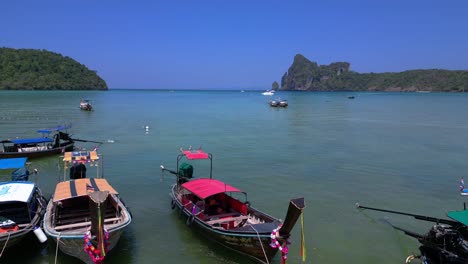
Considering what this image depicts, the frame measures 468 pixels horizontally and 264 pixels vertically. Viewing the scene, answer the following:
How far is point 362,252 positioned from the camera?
14.9 meters

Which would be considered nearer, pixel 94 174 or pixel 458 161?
pixel 94 174

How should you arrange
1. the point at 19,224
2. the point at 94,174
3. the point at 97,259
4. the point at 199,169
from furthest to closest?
1. the point at 199,169
2. the point at 94,174
3. the point at 19,224
4. the point at 97,259

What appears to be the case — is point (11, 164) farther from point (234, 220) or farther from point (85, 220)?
point (234, 220)

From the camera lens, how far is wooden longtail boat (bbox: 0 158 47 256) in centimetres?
1259

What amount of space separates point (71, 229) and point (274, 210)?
9698 mm

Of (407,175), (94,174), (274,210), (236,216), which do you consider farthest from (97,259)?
(407,175)

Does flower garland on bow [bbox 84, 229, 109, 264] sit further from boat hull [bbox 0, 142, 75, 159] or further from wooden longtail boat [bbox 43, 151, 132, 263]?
boat hull [bbox 0, 142, 75, 159]

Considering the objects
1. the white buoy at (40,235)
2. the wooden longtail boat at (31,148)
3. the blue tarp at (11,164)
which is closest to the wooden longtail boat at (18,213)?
the white buoy at (40,235)

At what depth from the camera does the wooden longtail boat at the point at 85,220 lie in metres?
11.5

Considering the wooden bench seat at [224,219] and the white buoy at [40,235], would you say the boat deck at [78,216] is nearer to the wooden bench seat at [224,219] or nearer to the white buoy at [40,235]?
the white buoy at [40,235]

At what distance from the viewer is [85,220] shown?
14414mm

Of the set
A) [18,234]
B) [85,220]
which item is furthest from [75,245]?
[85,220]

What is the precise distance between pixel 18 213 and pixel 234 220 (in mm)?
8241

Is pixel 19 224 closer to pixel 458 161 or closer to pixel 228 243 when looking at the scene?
pixel 228 243
